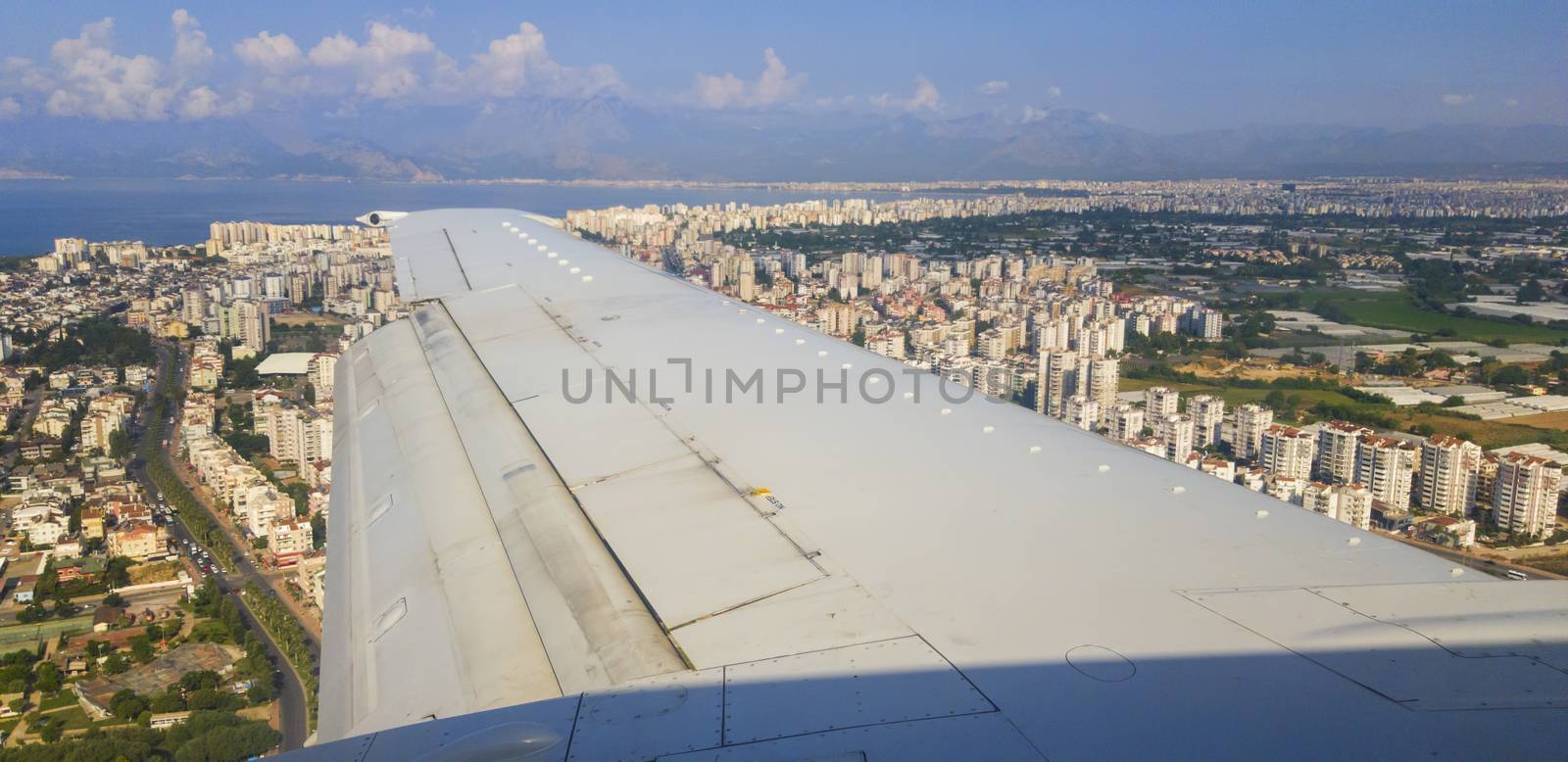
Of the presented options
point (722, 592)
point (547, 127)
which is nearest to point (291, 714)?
point (722, 592)

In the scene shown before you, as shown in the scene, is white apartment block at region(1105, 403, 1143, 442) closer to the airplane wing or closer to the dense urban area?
the dense urban area

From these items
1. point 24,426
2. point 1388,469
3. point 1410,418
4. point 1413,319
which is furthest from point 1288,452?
point 24,426

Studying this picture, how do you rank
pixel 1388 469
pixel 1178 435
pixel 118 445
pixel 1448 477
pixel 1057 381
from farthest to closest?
pixel 118 445
pixel 1057 381
pixel 1178 435
pixel 1388 469
pixel 1448 477

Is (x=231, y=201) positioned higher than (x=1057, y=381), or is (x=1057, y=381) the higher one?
(x=231, y=201)

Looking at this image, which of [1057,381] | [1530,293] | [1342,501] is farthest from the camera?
[1530,293]

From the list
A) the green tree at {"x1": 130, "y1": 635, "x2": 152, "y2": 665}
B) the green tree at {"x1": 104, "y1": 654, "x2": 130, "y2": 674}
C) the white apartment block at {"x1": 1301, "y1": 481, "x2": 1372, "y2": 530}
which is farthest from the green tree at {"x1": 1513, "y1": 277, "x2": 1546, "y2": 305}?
the green tree at {"x1": 104, "y1": 654, "x2": 130, "y2": 674}

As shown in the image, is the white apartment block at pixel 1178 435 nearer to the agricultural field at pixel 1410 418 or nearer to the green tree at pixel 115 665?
the agricultural field at pixel 1410 418

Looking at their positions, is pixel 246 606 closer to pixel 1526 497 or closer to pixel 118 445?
pixel 118 445
